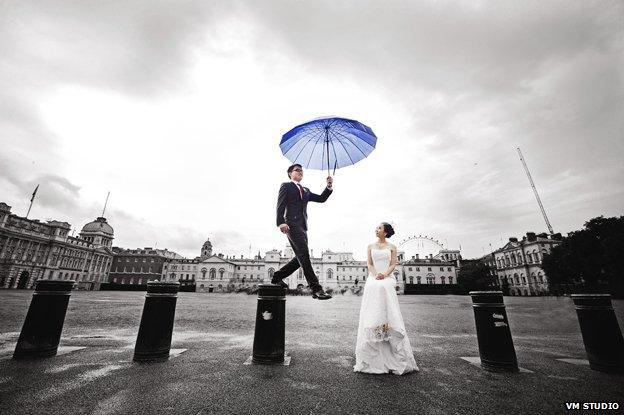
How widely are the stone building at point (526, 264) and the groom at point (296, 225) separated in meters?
78.4

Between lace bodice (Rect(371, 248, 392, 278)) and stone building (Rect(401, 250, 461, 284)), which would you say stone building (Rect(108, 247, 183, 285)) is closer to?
stone building (Rect(401, 250, 461, 284))

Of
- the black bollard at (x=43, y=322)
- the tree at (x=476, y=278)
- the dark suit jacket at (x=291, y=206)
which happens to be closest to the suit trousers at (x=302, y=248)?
the dark suit jacket at (x=291, y=206)

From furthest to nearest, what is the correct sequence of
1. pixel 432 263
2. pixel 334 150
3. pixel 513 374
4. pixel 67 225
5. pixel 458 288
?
1. pixel 432 263
2. pixel 67 225
3. pixel 458 288
4. pixel 334 150
5. pixel 513 374

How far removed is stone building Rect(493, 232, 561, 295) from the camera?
6756 cm

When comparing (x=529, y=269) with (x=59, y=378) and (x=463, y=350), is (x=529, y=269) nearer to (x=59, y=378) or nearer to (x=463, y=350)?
(x=463, y=350)

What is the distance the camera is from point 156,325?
4.07 meters

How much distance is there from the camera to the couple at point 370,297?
388cm

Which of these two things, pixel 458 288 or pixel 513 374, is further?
pixel 458 288

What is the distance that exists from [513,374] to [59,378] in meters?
5.54

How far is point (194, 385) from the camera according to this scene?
10.0 feet

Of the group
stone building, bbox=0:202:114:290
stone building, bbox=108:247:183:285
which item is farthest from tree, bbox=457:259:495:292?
stone building, bbox=108:247:183:285

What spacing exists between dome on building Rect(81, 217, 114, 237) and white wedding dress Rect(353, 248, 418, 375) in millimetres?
123044

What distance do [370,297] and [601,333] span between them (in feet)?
11.0

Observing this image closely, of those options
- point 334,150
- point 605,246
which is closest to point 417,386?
point 334,150
